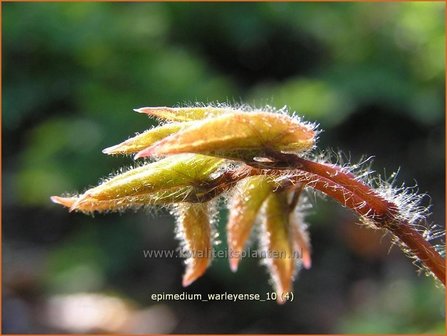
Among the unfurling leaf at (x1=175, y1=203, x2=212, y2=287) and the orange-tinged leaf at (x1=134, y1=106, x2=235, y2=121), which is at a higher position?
the orange-tinged leaf at (x1=134, y1=106, x2=235, y2=121)

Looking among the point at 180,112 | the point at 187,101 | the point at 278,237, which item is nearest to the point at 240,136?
the point at 180,112

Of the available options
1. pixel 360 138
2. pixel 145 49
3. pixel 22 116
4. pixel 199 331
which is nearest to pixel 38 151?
pixel 22 116

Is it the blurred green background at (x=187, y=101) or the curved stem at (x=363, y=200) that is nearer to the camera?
the curved stem at (x=363, y=200)

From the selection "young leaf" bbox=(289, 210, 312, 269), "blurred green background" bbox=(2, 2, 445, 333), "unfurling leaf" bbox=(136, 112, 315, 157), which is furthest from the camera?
"blurred green background" bbox=(2, 2, 445, 333)

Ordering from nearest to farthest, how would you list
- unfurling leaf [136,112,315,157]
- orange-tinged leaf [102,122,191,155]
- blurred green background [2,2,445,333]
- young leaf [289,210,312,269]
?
unfurling leaf [136,112,315,157]
orange-tinged leaf [102,122,191,155]
young leaf [289,210,312,269]
blurred green background [2,2,445,333]

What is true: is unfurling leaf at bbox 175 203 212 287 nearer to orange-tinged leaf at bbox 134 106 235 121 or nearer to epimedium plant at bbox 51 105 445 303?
epimedium plant at bbox 51 105 445 303

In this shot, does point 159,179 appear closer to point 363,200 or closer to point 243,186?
point 243,186

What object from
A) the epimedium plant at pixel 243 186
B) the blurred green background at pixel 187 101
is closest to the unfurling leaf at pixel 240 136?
the epimedium plant at pixel 243 186

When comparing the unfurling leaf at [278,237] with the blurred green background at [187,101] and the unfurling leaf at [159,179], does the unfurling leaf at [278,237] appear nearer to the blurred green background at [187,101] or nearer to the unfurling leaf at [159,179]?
the unfurling leaf at [159,179]

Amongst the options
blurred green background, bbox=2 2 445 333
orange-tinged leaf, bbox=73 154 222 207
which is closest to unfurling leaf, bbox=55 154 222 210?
orange-tinged leaf, bbox=73 154 222 207
